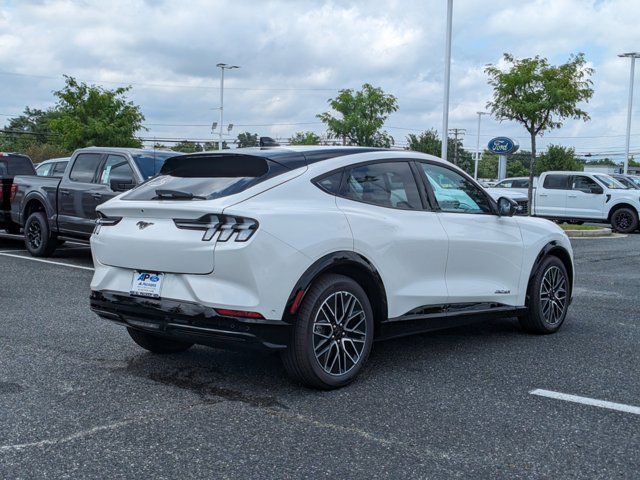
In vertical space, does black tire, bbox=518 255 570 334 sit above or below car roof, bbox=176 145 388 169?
below

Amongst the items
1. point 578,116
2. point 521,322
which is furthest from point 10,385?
point 578,116

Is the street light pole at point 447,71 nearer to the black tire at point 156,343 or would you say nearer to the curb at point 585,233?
the curb at point 585,233

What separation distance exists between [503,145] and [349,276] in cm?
2364

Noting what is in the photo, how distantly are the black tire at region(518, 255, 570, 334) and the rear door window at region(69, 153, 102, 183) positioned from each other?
7.78m

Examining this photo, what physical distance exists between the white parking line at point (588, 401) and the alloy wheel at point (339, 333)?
1.22 m

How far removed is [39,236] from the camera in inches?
517

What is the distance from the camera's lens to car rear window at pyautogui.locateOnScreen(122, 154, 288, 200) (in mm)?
5051

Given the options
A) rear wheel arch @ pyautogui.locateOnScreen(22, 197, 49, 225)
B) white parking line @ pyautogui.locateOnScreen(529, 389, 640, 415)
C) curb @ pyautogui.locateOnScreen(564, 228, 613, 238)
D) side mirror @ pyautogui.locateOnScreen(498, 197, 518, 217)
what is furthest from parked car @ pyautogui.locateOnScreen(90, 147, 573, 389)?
curb @ pyautogui.locateOnScreen(564, 228, 613, 238)

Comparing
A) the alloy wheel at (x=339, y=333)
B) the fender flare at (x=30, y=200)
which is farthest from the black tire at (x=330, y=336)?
the fender flare at (x=30, y=200)

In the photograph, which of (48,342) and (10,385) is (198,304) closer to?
(10,385)

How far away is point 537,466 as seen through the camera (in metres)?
3.83

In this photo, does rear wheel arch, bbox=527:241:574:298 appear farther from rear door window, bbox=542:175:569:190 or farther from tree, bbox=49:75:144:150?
tree, bbox=49:75:144:150

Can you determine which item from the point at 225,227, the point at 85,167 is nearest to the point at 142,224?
the point at 225,227

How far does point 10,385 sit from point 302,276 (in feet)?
6.97
